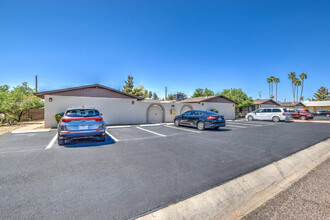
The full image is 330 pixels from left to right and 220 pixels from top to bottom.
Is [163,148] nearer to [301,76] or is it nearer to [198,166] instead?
[198,166]

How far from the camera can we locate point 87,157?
4.72 meters

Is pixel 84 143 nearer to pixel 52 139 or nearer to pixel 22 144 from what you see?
pixel 52 139

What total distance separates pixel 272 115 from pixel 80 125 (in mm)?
20456

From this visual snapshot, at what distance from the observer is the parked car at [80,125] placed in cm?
594

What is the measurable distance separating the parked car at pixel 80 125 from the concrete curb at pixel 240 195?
16.2 feet

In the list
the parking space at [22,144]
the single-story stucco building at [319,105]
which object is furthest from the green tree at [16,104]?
the single-story stucco building at [319,105]

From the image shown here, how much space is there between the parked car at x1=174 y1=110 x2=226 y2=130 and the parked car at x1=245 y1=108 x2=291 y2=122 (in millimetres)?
11205

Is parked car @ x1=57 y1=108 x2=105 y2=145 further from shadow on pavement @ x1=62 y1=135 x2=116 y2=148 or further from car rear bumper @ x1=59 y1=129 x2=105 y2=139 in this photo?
shadow on pavement @ x1=62 y1=135 x2=116 y2=148

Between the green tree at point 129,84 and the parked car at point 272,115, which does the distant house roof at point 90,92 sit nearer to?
the parked car at point 272,115

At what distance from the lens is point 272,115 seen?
1814 centimetres

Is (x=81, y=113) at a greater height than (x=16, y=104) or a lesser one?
lesser

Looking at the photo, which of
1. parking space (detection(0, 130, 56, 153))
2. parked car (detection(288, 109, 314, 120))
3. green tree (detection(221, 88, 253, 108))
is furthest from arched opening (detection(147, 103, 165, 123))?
parked car (detection(288, 109, 314, 120))

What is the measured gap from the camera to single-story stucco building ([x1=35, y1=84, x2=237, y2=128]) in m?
12.3

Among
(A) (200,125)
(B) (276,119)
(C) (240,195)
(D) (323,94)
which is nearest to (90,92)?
(A) (200,125)
